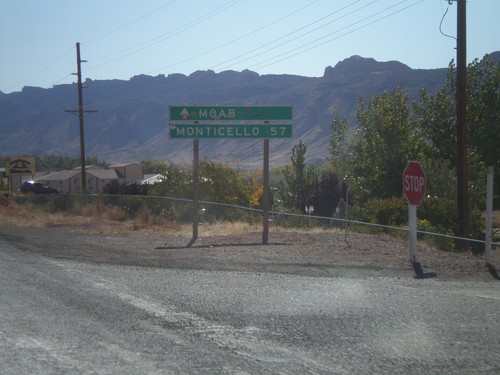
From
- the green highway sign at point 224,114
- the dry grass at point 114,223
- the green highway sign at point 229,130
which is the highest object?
the green highway sign at point 224,114

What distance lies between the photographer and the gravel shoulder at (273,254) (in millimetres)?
13492

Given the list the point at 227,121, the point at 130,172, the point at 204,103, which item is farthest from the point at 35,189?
the point at 204,103

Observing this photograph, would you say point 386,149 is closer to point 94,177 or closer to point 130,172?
point 94,177

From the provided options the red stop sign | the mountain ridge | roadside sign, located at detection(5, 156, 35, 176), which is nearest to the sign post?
the red stop sign

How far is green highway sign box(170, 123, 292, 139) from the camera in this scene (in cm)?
2003

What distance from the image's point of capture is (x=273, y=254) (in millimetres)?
15516

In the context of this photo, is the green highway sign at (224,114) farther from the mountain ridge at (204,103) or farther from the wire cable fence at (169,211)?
the mountain ridge at (204,103)

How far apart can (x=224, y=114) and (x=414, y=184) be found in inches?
287

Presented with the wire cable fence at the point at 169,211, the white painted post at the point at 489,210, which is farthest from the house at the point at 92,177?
the white painted post at the point at 489,210

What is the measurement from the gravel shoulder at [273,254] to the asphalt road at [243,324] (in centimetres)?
100

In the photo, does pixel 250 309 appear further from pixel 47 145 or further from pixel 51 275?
pixel 47 145

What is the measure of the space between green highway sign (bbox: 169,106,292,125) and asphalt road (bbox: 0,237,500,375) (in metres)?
8.25

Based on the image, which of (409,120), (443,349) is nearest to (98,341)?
(443,349)

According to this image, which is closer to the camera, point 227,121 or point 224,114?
point 224,114
